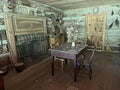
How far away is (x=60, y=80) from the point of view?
2828 millimetres

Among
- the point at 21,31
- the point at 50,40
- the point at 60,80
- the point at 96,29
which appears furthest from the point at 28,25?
the point at 96,29

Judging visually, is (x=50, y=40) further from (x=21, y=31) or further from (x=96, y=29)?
(x=96, y=29)

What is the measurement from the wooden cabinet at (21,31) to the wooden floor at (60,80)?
761 mm

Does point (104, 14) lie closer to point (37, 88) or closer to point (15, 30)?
point (15, 30)

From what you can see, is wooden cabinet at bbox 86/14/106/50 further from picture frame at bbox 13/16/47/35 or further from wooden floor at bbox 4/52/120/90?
picture frame at bbox 13/16/47/35

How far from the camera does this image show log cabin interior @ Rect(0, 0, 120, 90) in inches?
108

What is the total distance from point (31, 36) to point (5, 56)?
1227 millimetres

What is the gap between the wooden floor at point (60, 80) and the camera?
98.6 inches

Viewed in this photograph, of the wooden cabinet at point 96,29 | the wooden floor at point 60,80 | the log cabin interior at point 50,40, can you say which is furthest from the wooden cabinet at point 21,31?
the wooden cabinet at point 96,29

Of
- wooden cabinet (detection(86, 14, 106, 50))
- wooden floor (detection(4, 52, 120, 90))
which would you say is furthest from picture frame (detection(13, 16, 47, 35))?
wooden cabinet (detection(86, 14, 106, 50))

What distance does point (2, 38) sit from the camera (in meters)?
3.26

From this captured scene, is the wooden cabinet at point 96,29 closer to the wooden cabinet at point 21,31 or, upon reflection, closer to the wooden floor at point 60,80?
the wooden floor at point 60,80

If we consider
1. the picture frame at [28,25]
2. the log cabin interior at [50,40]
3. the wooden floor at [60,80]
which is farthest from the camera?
the picture frame at [28,25]

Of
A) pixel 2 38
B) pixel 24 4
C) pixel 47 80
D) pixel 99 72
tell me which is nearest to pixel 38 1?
pixel 24 4
